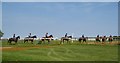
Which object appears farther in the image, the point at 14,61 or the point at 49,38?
the point at 49,38

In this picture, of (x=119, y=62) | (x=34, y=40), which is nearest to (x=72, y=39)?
(x=34, y=40)

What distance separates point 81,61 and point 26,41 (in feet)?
108

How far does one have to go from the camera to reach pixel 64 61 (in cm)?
2108

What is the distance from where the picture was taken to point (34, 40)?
5294 cm

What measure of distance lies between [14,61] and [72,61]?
135 inches

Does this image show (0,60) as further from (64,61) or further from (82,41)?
(82,41)

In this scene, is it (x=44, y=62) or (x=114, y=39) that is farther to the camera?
(x=114, y=39)

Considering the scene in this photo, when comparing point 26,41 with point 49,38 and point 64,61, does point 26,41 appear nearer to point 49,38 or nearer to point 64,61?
point 49,38

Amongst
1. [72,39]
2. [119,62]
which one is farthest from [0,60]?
[72,39]

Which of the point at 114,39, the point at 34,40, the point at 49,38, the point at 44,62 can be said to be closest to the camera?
the point at 44,62

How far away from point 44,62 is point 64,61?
1.28 meters

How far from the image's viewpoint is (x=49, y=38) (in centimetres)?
4859

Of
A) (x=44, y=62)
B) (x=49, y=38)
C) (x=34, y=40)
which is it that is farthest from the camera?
(x=34, y=40)

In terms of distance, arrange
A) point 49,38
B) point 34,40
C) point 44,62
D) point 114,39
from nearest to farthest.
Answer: point 44,62 → point 49,38 → point 34,40 → point 114,39
